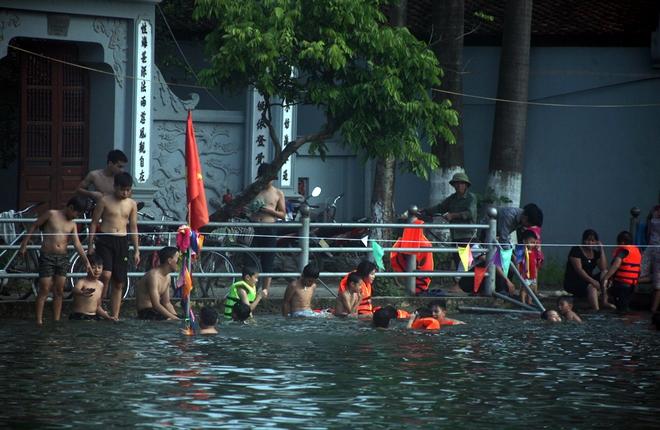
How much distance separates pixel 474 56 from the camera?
22.4 m

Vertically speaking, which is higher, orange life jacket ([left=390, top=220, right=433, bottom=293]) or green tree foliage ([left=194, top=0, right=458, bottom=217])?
green tree foliage ([left=194, top=0, right=458, bottom=217])

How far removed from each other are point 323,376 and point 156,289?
12.7 feet

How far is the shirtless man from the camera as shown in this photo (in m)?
14.8

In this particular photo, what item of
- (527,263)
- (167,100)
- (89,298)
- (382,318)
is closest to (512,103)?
(527,263)

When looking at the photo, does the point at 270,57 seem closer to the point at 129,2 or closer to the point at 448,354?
the point at 129,2

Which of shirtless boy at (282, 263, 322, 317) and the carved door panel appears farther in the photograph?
the carved door panel

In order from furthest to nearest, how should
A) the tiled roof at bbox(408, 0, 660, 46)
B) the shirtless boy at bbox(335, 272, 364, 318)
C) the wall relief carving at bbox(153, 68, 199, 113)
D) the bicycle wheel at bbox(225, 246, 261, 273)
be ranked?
the tiled roof at bbox(408, 0, 660, 46) < the wall relief carving at bbox(153, 68, 199, 113) < the bicycle wheel at bbox(225, 246, 261, 273) < the shirtless boy at bbox(335, 272, 364, 318)

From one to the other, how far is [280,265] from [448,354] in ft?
21.0

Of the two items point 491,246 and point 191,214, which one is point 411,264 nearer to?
point 491,246

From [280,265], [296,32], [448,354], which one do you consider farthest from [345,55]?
[448,354]

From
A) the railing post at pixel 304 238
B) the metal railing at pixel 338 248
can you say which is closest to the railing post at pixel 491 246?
the metal railing at pixel 338 248

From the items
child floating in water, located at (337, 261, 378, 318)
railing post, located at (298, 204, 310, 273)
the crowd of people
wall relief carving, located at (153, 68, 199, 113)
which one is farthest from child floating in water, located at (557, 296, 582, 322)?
wall relief carving, located at (153, 68, 199, 113)

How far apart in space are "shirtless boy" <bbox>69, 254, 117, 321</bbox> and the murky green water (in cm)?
17

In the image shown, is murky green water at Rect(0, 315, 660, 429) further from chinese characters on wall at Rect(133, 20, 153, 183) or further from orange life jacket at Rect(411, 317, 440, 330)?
chinese characters on wall at Rect(133, 20, 153, 183)
